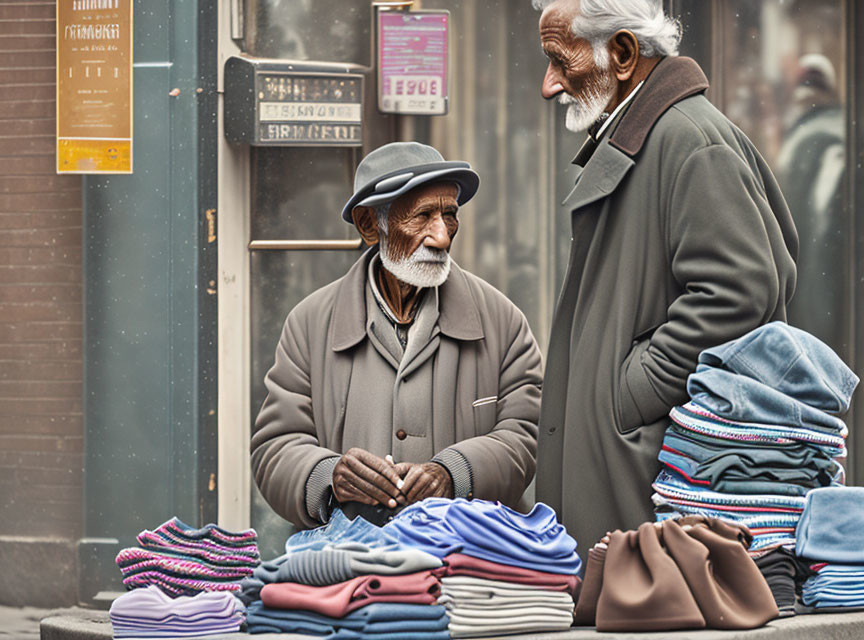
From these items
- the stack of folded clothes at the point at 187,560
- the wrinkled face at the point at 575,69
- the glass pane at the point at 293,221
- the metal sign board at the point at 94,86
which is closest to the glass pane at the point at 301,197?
the glass pane at the point at 293,221

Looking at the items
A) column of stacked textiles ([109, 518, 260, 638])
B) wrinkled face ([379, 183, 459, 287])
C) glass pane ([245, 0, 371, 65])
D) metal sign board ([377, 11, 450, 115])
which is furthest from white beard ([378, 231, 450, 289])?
glass pane ([245, 0, 371, 65])

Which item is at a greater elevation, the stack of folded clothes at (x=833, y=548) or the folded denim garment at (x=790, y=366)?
the folded denim garment at (x=790, y=366)

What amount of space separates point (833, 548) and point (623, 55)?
4.59ft

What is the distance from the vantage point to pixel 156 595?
297 cm

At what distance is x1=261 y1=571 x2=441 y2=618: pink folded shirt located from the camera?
2785 millimetres

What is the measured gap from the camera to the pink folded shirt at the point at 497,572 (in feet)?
9.38

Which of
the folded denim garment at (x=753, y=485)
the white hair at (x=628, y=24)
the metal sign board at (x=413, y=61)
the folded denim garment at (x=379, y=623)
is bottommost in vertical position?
the folded denim garment at (x=379, y=623)

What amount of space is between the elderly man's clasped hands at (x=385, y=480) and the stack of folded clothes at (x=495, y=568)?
525mm

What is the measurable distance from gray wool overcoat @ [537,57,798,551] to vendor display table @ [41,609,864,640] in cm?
50

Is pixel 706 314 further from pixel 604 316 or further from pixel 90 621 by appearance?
pixel 90 621

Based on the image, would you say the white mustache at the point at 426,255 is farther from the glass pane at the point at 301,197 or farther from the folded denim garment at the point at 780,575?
the glass pane at the point at 301,197

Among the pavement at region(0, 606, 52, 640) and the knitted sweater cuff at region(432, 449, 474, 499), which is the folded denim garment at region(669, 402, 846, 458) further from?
the pavement at region(0, 606, 52, 640)

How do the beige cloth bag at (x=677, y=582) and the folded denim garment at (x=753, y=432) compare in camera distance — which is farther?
the folded denim garment at (x=753, y=432)

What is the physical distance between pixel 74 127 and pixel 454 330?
2869 mm
